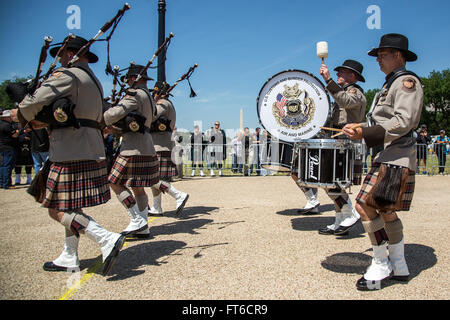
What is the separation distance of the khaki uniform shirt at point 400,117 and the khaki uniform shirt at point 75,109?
2.35 m

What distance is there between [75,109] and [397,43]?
267 centimetres

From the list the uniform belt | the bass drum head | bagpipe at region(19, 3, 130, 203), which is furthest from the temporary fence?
bagpipe at region(19, 3, 130, 203)

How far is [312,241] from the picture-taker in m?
4.01

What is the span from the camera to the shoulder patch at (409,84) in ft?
8.39

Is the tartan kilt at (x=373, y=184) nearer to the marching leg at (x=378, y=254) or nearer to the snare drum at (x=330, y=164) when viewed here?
the marching leg at (x=378, y=254)

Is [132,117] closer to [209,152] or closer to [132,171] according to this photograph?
[132,171]

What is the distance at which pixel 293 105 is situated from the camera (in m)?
4.39

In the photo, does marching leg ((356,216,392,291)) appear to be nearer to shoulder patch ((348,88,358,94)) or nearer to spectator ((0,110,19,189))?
shoulder patch ((348,88,358,94))

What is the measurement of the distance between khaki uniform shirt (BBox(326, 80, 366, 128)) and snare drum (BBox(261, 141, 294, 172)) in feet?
2.22

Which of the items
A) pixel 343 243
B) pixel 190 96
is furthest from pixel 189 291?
pixel 190 96

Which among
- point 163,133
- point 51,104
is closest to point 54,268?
point 51,104

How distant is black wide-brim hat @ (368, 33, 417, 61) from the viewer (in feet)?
9.09

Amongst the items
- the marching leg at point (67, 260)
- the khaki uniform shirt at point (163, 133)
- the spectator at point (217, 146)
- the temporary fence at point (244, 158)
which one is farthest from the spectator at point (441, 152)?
the marching leg at point (67, 260)

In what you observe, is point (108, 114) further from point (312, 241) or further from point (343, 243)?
point (343, 243)
